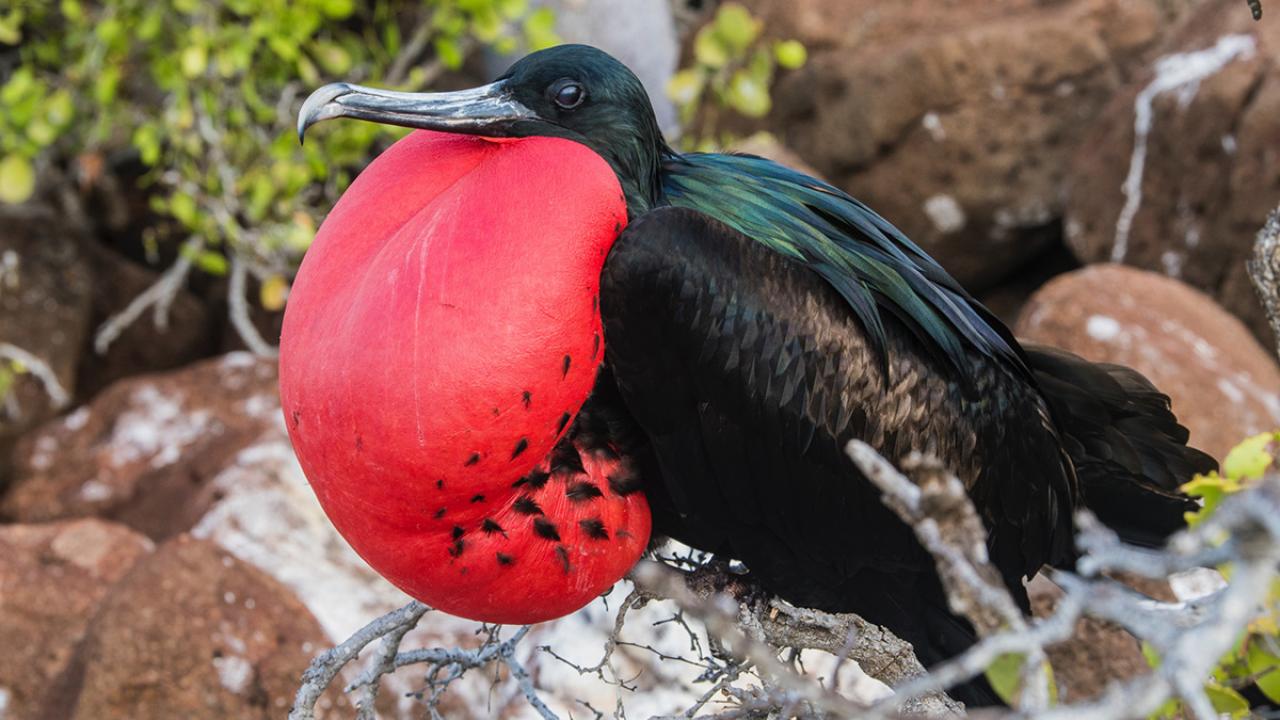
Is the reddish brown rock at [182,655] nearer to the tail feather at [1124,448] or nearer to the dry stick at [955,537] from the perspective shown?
the tail feather at [1124,448]

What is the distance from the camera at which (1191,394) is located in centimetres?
304

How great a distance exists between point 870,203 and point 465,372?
12.1 feet

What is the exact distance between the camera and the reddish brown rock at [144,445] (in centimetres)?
373

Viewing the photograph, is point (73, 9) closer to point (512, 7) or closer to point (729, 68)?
point (512, 7)

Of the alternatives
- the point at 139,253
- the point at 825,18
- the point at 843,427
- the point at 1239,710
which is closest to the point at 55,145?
the point at 139,253

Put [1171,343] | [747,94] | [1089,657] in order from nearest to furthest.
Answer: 1. [1089,657]
2. [1171,343]
3. [747,94]

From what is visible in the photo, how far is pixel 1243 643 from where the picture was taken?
129cm

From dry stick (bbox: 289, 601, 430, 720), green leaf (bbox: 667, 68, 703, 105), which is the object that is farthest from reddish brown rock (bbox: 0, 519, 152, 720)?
green leaf (bbox: 667, 68, 703, 105)

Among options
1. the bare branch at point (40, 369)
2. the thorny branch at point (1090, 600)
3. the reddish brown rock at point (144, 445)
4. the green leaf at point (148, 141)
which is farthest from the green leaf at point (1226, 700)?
the bare branch at point (40, 369)

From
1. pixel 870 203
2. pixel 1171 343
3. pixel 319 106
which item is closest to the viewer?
pixel 319 106

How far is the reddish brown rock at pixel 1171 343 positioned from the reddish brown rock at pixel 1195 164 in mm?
618

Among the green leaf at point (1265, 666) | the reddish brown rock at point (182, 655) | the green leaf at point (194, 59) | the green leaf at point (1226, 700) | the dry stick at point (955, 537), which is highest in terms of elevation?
the dry stick at point (955, 537)

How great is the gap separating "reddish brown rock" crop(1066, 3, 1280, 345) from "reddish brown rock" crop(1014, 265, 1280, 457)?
618mm

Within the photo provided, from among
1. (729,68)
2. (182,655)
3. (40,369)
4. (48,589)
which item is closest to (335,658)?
(182,655)
